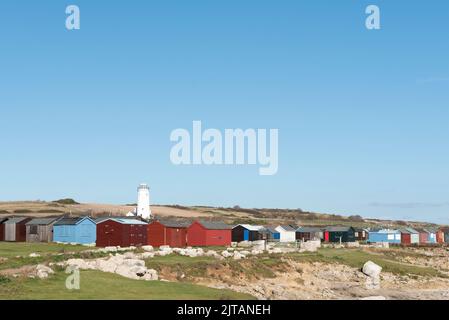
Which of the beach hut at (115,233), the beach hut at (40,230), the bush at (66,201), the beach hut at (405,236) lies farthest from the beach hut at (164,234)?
the bush at (66,201)

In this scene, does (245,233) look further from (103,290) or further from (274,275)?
(103,290)

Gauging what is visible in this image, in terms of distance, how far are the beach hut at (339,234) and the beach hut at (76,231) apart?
52.7 metres

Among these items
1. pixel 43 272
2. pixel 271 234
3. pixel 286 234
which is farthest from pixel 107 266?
pixel 286 234

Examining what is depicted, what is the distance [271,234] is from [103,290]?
76151 mm

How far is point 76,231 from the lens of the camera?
7712 cm

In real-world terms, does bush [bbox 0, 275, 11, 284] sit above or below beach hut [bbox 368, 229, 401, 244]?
above

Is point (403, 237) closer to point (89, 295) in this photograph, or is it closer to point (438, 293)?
point (438, 293)

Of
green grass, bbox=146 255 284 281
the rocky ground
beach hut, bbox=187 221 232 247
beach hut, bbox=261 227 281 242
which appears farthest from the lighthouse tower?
green grass, bbox=146 255 284 281

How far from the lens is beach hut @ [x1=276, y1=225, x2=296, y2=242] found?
110213 millimetres

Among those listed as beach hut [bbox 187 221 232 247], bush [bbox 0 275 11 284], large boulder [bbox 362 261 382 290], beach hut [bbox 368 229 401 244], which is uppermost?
bush [bbox 0 275 11 284]

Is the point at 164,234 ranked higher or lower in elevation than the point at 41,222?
lower

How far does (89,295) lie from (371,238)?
96873mm

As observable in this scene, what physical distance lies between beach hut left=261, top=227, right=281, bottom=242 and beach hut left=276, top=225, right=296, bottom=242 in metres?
0.54

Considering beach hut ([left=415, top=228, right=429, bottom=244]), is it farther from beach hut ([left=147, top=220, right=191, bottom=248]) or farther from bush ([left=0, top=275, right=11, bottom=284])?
bush ([left=0, top=275, right=11, bottom=284])
